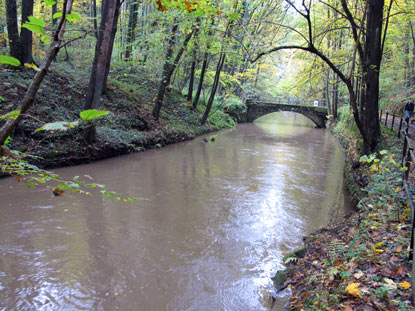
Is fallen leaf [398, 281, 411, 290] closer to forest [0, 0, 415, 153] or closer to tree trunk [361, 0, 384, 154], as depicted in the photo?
forest [0, 0, 415, 153]

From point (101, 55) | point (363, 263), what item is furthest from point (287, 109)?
point (363, 263)

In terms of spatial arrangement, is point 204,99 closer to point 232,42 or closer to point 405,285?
point 232,42

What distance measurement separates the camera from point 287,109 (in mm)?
31812

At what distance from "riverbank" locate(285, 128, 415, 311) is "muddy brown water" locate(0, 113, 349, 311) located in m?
0.57

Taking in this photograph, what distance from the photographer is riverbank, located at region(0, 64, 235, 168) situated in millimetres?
8836

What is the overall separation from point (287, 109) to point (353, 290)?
1206 inches

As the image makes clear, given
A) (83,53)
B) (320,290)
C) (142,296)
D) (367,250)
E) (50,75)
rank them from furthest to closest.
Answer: (83,53) < (50,75) < (142,296) < (367,250) < (320,290)

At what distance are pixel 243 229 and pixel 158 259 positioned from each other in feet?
6.57

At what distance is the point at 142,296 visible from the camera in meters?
3.87

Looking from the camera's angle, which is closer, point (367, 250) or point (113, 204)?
point (367, 250)

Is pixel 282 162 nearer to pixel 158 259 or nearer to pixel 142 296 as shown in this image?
pixel 158 259

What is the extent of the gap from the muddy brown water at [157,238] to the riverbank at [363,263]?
567mm

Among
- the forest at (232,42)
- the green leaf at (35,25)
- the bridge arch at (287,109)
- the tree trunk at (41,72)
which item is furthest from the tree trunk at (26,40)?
the bridge arch at (287,109)

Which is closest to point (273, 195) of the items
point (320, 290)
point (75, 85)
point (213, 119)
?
point (320, 290)
